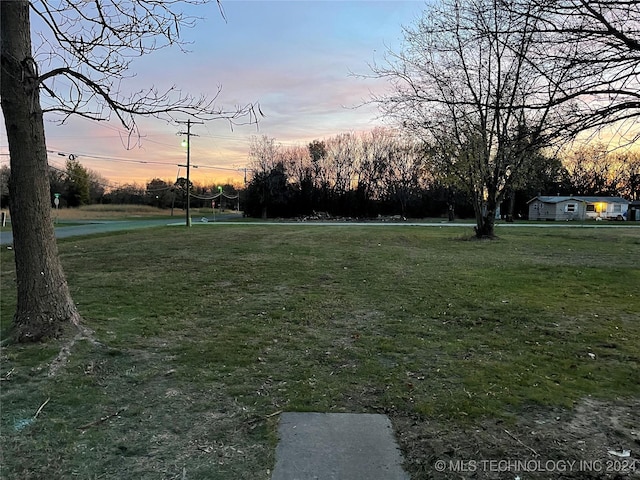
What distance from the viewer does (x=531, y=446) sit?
258 cm

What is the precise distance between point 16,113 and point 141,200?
79428mm

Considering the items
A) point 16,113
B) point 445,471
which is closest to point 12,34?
point 16,113

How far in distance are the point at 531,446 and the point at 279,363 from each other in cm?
220

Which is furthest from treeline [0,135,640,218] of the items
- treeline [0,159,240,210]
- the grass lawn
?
the grass lawn

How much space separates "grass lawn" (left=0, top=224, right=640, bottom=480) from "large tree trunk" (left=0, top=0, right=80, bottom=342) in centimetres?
37

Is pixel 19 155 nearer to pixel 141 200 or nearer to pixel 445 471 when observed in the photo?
pixel 445 471

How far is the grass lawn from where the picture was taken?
101 inches

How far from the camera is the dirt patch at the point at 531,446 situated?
2.34 meters

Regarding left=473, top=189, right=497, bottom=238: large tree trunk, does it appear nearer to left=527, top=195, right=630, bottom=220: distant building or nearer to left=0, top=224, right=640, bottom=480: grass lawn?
left=0, top=224, right=640, bottom=480: grass lawn

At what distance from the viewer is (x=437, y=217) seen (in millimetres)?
51688

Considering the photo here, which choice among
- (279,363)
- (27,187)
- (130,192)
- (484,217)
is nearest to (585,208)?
(484,217)

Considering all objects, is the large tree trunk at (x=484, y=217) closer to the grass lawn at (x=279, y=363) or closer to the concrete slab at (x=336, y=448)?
the grass lawn at (x=279, y=363)

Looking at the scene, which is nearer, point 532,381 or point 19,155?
point 532,381

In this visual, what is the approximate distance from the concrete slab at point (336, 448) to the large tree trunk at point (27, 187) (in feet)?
9.52
